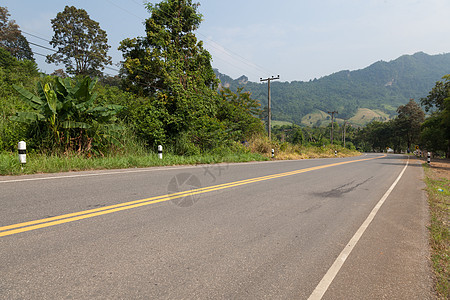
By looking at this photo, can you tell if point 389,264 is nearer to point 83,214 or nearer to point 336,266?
point 336,266

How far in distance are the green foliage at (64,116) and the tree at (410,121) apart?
7788 cm

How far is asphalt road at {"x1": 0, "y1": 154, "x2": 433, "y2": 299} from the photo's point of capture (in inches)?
88.3

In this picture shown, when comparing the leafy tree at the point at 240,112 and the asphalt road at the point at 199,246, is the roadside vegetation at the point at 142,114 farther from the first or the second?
the asphalt road at the point at 199,246

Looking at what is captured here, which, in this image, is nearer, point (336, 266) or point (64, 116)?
point (336, 266)

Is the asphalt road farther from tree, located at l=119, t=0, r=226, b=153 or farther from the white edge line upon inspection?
tree, located at l=119, t=0, r=226, b=153

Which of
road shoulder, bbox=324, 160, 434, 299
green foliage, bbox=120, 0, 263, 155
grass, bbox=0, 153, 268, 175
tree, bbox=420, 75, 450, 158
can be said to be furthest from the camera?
tree, bbox=420, 75, 450, 158

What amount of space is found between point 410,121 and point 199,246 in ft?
274

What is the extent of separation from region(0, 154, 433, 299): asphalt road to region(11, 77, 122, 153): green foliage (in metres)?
4.26

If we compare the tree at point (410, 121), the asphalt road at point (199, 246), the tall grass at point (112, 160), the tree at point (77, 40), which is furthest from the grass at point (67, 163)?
the tree at point (410, 121)

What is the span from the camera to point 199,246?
9.95ft

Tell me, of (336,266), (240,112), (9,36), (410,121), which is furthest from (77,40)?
(410,121)

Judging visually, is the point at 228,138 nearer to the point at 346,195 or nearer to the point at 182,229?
the point at 346,195

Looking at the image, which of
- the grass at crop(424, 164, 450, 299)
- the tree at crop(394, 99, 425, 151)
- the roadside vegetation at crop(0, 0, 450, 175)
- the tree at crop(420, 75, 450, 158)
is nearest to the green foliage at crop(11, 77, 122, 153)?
the roadside vegetation at crop(0, 0, 450, 175)

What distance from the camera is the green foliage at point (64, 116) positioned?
29.3 feet
